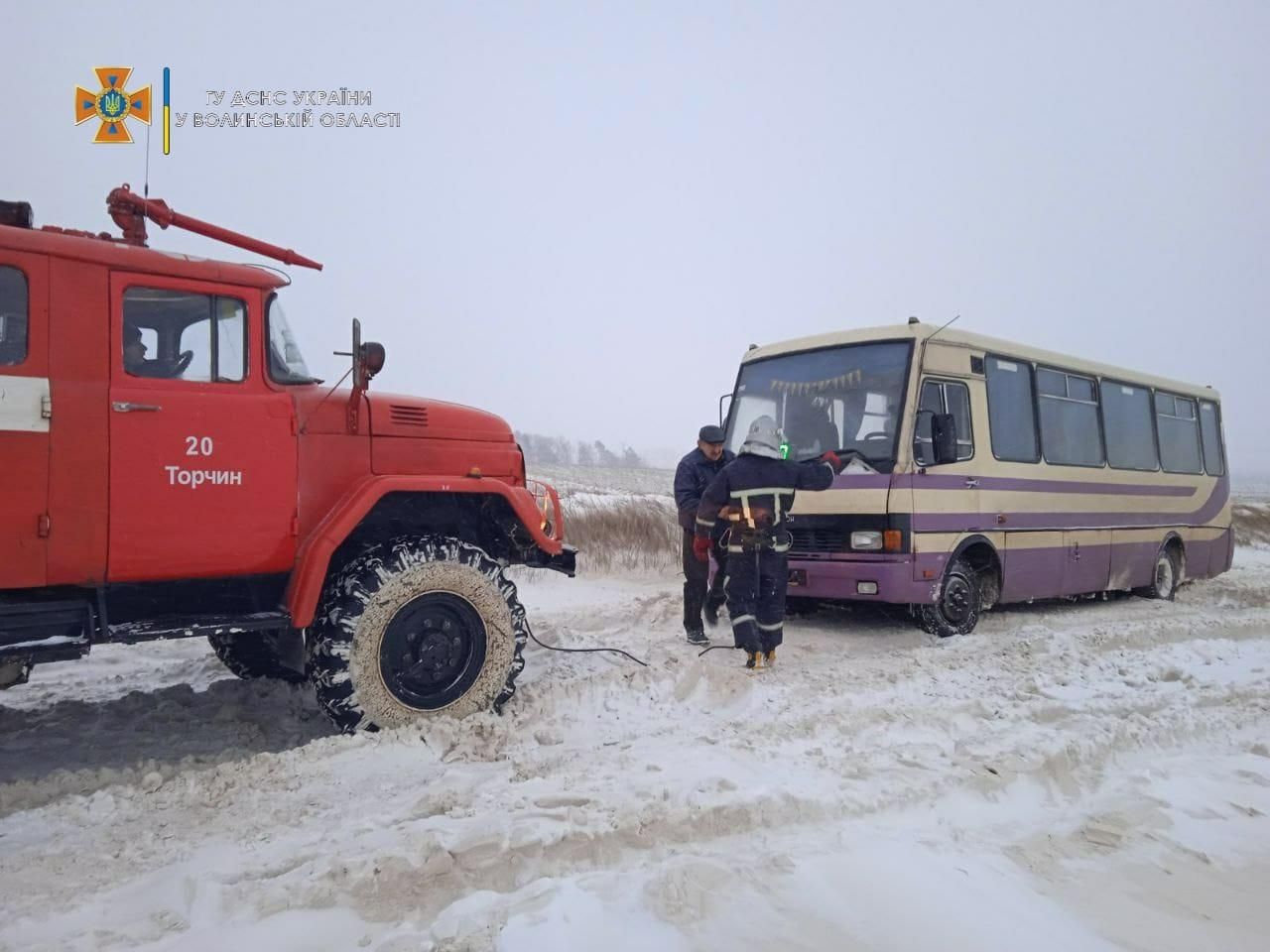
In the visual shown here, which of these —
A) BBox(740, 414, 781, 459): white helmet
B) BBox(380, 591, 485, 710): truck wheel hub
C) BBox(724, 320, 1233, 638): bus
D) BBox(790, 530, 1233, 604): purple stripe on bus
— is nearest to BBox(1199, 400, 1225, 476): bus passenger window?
BBox(790, 530, 1233, 604): purple stripe on bus

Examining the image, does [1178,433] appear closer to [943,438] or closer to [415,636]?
[943,438]

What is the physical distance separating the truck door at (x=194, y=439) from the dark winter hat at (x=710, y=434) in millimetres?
3706

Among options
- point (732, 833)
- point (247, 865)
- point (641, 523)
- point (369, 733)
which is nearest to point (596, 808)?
point (732, 833)

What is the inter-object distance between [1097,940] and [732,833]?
4.12 ft

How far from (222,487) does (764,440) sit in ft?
12.0

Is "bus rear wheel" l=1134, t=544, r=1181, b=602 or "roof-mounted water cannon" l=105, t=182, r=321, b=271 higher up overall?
"roof-mounted water cannon" l=105, t=182, r=321, b=271

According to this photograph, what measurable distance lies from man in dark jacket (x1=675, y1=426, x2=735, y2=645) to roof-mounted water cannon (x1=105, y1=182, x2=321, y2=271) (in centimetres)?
379

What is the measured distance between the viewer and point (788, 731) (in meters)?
4.35

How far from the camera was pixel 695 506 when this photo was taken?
23.7 ft

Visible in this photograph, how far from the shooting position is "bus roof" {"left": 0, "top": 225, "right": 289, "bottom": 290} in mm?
3861

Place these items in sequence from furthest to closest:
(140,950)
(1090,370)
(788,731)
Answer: (1090,370) < (788,731) < (140,950)

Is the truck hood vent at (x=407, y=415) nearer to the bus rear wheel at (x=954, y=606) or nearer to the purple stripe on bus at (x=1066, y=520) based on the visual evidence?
the purple stripe on bus at (x=1066, y=520)

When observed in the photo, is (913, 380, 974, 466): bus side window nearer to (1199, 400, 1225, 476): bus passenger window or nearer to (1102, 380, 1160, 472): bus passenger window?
(1102, 380, 1160, 472): bus passenger window

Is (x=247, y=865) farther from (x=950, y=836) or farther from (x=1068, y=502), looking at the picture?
(x=1068, y=502)
